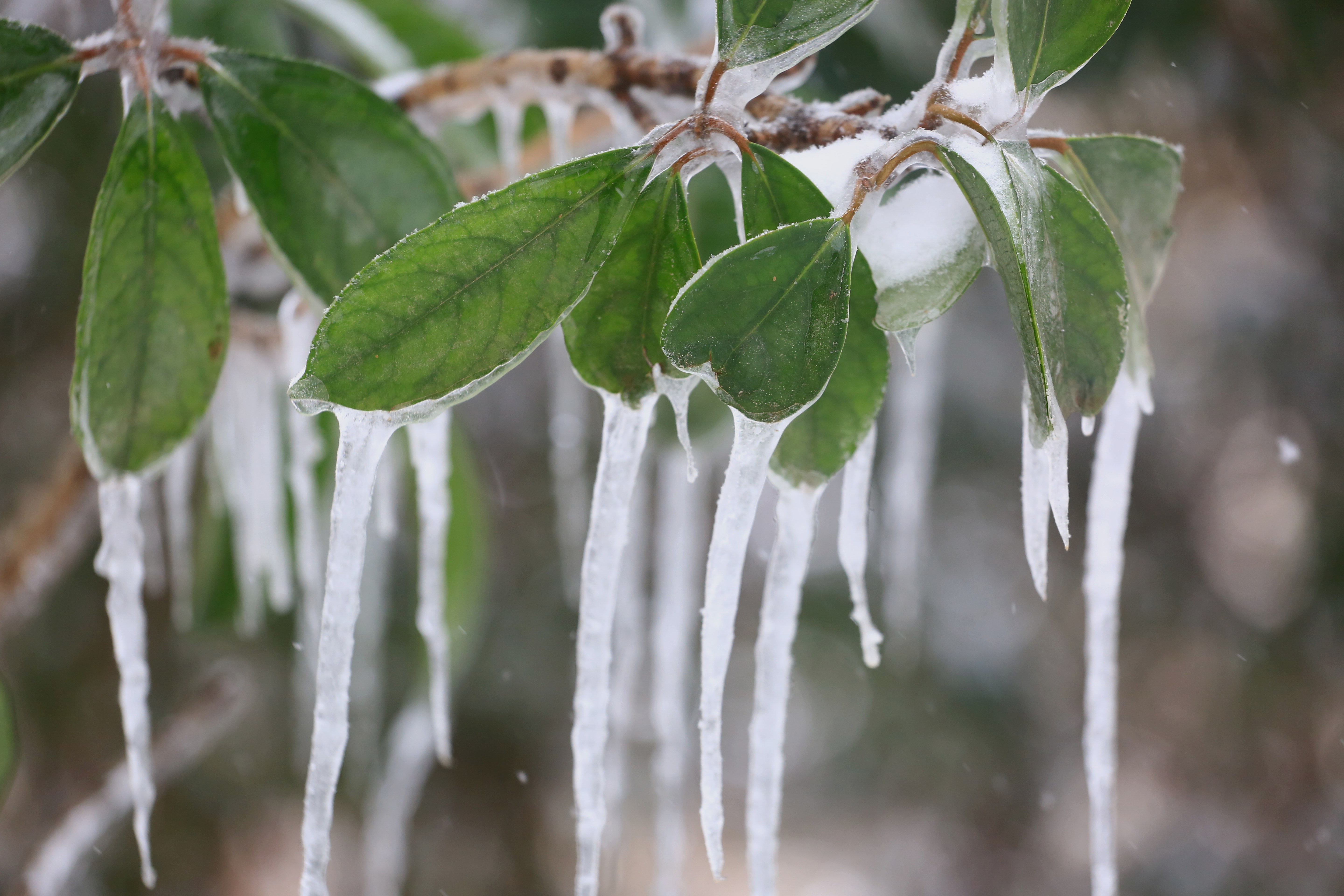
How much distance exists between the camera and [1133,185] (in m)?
0.34

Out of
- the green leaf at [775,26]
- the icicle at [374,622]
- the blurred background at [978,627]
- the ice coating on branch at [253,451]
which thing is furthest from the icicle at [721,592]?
the blurred background at [978,627]


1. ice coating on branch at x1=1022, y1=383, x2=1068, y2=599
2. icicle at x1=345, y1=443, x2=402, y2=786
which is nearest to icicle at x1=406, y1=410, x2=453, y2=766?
icicle at x1=345, y1=443, x2=402, y2=786

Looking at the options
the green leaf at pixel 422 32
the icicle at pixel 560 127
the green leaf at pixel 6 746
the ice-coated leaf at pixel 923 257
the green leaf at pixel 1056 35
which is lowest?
the green leaf at pixel 6 746

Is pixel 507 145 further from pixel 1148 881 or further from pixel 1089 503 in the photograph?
pixel 1148 881

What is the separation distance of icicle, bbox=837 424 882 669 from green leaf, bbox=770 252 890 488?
0.21 feet

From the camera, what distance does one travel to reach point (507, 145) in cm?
59

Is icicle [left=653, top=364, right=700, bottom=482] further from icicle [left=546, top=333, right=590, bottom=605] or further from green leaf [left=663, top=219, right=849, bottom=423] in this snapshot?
icicle [left=546, top=333, right=590, bottom=605]

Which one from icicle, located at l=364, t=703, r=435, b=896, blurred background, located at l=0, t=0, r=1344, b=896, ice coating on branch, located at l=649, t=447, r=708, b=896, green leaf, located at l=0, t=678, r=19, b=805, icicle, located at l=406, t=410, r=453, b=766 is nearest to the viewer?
icicle, located at l=406, t=410, r=453, b=766

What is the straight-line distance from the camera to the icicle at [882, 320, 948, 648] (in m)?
0.97

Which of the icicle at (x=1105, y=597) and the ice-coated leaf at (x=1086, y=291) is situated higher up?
the ice-coated leaf at (x=1086, y=291)

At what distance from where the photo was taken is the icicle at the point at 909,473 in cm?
97

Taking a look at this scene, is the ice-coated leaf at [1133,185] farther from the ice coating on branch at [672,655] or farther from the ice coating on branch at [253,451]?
the ice coating on branch at [253,451]

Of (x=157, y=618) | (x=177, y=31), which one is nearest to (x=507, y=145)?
(x=177, y=31)

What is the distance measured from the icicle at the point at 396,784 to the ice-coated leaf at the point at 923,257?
2.69 ft
